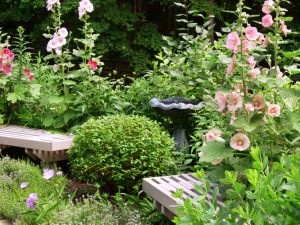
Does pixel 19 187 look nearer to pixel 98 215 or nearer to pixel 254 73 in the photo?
pixel 98 215

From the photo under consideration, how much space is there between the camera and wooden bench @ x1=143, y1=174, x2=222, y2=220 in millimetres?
2970

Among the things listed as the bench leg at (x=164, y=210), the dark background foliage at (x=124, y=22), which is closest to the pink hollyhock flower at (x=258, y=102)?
the bench leg at (x=164, y=210)

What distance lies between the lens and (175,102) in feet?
14.9

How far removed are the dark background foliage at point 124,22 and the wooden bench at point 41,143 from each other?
494 centimetres

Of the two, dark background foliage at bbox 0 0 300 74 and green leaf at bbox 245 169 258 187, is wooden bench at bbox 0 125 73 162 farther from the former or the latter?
dark background foliage at bbox 0 0 300 74

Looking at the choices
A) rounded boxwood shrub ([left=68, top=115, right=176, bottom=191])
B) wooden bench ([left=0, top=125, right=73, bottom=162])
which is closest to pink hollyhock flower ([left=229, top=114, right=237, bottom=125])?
rounded boxwood shrub ([left=68, top=115, right=176, bottom=191])

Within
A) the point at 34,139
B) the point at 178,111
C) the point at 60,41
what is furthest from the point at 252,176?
the point at 60,41

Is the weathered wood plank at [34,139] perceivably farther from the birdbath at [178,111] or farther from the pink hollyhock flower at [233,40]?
the pink hollyhock flower at [233,40]

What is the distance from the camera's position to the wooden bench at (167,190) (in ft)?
9.74

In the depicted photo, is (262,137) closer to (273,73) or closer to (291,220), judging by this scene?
(273,73)

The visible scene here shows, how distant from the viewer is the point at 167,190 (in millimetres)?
3086

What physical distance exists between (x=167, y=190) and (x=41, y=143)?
1.81 m

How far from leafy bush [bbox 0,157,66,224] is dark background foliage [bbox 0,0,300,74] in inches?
216

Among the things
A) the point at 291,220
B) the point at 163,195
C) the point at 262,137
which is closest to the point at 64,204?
the point at 163,195
